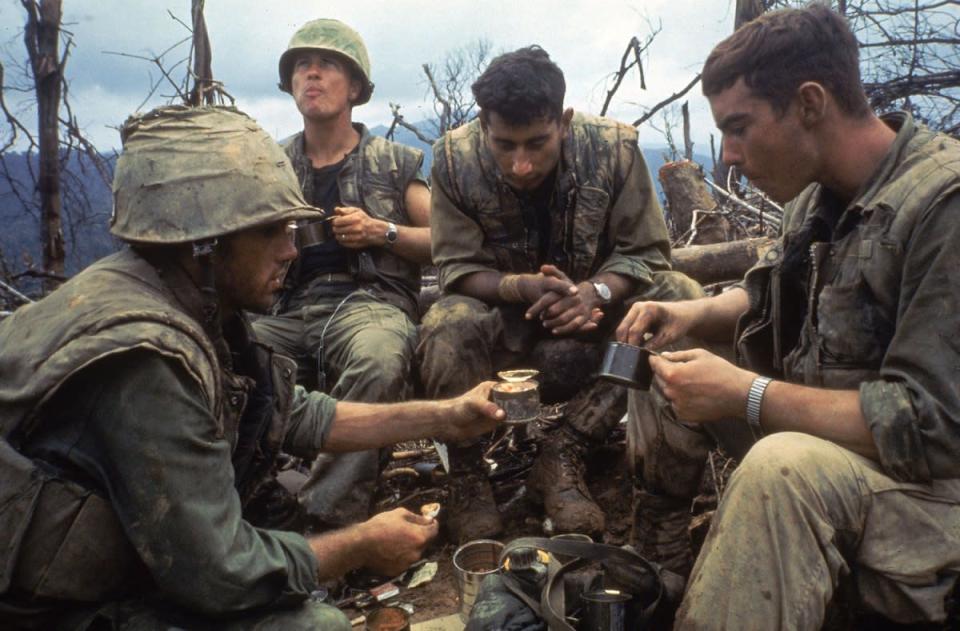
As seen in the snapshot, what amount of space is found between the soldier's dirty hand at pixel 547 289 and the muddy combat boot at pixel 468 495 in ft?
2.87

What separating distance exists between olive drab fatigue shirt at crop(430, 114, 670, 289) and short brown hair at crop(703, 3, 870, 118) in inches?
78.0

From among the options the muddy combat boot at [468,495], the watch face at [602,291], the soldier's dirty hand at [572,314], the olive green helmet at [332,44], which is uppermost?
the olive green helmet at [332,44]

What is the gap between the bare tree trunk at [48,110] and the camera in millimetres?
9305

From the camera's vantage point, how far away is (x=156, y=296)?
2.47 metres

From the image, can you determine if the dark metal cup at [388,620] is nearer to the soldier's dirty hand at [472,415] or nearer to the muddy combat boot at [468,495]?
the soldier's dirty hand at [472,415]

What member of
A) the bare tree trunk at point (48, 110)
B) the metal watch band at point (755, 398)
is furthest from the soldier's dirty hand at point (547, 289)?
the bare tree trunk at point (48, 110)

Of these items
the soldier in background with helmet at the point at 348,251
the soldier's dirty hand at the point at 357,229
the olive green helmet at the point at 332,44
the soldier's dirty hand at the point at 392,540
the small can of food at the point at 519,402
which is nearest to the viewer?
the soldier's dirty hand at the point at 392,540

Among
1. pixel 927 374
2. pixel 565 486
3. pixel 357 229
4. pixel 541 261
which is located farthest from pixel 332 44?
pixel 927 374

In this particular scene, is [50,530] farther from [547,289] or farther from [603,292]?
[603,292]

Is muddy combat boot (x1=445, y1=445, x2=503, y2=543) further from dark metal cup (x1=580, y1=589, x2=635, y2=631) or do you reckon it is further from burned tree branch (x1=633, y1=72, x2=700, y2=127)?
burned tree branch (x1=633, y1=72, x2=700, y2=127)

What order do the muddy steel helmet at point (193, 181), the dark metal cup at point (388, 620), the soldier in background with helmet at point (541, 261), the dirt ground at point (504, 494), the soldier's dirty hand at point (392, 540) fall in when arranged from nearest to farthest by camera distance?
the muddy steel helmet at point (193, 181) → the soldier's dirty hand at point (392, 540) → the dark metal cup at point (388, 620) → the dirt ground at point (504, 494) → the soldier in background with helmet at point (541, 261)

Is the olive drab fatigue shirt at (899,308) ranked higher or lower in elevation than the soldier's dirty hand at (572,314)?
higher

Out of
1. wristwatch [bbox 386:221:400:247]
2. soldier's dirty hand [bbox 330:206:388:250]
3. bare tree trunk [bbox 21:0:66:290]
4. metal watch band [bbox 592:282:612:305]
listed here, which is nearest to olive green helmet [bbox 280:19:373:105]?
soldier's dirty hand [bbox 330:206:388:250]

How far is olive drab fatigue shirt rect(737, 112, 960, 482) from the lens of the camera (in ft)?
7.23
